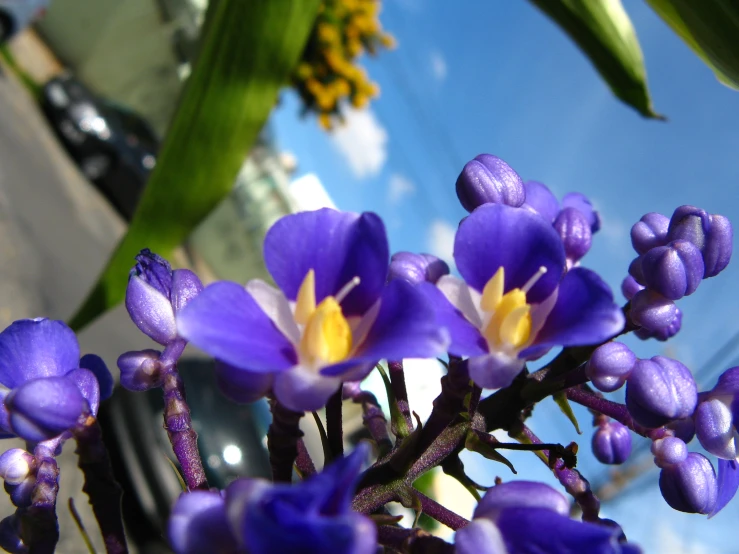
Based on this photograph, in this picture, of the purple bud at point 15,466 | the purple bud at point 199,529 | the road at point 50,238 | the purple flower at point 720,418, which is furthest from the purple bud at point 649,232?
the road at point 50,238

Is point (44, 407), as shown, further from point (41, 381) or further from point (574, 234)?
point (574, 234)

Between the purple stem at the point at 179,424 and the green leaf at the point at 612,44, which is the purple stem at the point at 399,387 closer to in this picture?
the purple stem at the point at 179,424

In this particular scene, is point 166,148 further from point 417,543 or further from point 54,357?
point 417,543

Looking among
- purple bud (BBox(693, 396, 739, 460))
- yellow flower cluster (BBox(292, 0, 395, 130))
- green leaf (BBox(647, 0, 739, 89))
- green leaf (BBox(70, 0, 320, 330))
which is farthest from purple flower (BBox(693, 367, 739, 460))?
yellow flower cluster (BBox(292, 0, 395, 130))

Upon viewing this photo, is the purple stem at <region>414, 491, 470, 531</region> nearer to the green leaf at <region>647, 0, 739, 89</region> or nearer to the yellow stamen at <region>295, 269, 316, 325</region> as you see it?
the yellow stamen at <region>295, 269, 316, 325</region>

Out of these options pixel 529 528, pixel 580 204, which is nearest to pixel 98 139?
pixel 580 204

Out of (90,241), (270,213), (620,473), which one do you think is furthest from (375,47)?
(620,473)
